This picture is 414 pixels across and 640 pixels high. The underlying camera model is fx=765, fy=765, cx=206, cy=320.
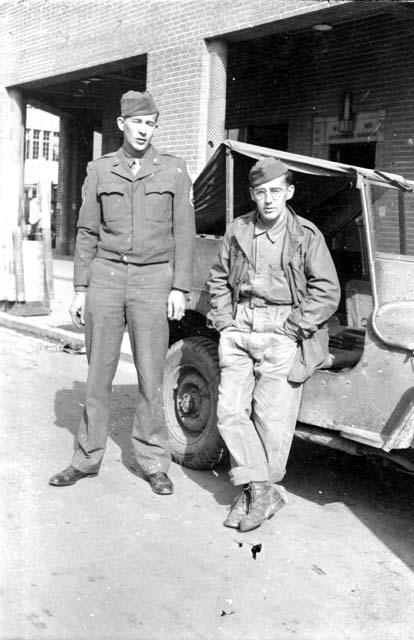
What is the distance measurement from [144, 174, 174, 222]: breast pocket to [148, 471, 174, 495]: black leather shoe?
1496mm

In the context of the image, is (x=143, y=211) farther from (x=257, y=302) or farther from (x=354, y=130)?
(x=354, y=130)

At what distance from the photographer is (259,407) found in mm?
4066

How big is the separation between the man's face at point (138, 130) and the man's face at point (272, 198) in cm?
74

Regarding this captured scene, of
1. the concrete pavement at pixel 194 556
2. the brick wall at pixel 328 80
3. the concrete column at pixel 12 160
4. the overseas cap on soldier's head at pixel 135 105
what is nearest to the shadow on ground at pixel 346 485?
the concrete pavement at pixel 194 556

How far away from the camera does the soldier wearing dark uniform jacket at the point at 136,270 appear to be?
443 cm

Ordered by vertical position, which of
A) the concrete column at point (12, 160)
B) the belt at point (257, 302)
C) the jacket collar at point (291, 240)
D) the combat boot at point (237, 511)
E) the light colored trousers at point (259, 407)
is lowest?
the combat boot at point (237, 511)

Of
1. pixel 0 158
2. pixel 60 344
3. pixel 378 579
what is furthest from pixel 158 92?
pixel 378 579

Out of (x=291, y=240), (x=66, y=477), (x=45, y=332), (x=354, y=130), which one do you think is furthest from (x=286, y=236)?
(x=354, y=130)

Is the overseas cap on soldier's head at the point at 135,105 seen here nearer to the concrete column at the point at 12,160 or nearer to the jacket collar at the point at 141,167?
the jacket collar at the point at 141,167

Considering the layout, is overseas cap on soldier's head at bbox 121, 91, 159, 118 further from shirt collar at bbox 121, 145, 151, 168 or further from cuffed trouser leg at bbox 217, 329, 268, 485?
cuffed trouser leg at bbox 217, 329, 268, 485

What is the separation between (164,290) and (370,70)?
8.29 metres

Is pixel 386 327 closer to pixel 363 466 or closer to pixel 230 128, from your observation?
pixel 363 466

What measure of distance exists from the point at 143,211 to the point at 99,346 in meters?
0.83

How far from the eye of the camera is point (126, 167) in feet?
14.6
